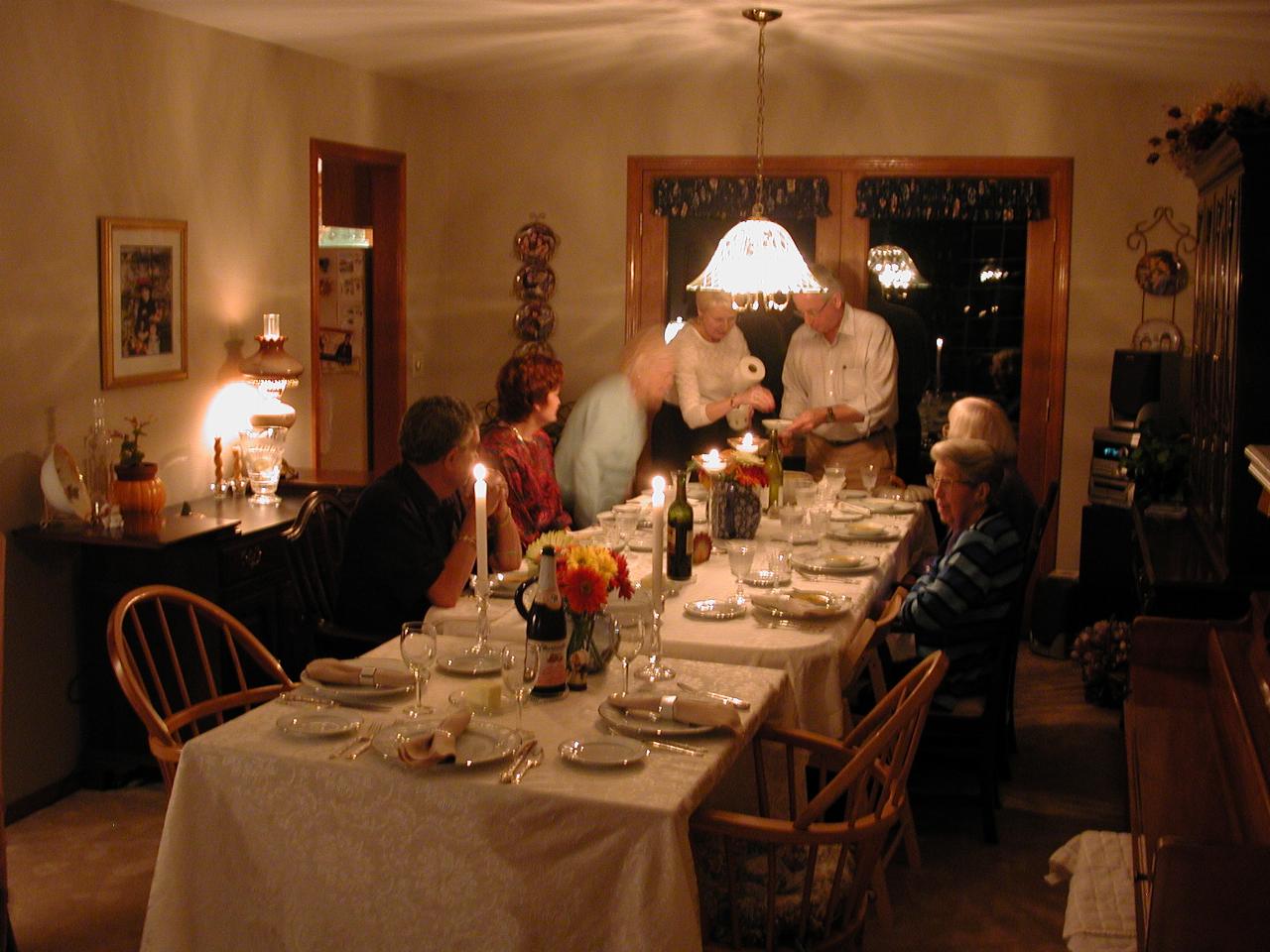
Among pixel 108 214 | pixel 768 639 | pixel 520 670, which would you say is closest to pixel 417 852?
pixel 520 670

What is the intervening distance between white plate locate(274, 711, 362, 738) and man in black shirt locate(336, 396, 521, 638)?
89 cm

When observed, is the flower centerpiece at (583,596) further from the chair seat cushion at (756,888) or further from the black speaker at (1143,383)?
the black speaker at (1143,383)

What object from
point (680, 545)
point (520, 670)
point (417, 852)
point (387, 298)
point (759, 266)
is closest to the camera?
point (417, 852)

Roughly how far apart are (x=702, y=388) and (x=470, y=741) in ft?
13.8

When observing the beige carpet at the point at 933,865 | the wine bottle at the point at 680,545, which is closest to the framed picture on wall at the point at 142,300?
the beige carpet at the point at 933,865

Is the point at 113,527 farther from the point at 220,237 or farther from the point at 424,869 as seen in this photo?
the point at 424,869

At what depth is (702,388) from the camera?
21.2 ft

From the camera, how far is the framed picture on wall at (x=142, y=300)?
441 centimetres

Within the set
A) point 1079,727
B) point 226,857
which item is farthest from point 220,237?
point 1079,727

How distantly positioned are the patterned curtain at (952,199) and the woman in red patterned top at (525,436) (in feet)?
7.70

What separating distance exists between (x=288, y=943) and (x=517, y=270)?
4797 mm

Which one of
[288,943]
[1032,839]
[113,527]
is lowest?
[1032,839]

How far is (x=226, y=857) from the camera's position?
2.37 meters

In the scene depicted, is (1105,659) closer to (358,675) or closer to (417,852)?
(358,675)
